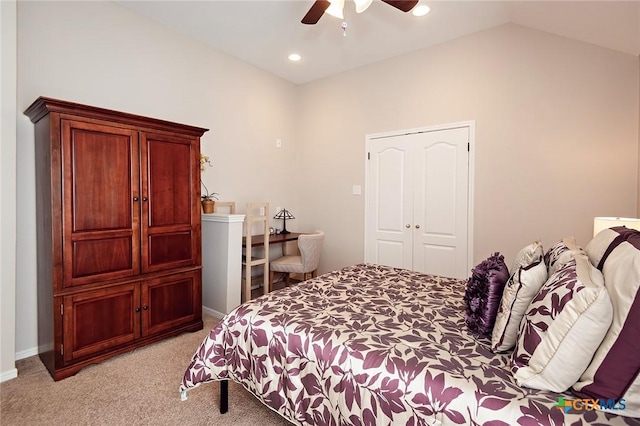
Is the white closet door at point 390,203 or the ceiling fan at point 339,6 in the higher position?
the ceiling fan at point 339,6

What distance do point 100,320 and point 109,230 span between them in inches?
25.6

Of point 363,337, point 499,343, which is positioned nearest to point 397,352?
point 363,337

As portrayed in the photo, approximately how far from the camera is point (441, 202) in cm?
345

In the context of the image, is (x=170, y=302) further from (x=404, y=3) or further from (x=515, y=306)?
(x=404, y=3)

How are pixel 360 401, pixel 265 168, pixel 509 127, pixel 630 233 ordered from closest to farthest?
pixel 360 401 < pixel 630 233 < pixel 509 127 < pixel 265 168

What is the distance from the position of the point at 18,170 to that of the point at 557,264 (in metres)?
3.46

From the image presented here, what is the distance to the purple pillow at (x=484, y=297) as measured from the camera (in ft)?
4.51

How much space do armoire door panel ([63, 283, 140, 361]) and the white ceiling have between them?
2531 millimetres

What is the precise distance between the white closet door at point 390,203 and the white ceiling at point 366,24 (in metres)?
1.15

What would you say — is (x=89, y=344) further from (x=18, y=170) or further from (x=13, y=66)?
(x=13, y=66)

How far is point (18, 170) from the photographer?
2.29 m

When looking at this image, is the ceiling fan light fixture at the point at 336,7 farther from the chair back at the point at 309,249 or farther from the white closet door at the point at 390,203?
the chair back at the point at 309,249

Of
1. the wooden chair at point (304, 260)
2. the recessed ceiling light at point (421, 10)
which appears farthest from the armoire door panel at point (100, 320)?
the recessed ceiling light at point (421, 10)

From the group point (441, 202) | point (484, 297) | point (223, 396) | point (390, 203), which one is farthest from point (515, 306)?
point (390, 203)
